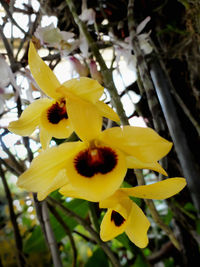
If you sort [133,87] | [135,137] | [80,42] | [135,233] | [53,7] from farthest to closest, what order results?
[133,87], [53,7], [80,42], [135,233], [135,137]

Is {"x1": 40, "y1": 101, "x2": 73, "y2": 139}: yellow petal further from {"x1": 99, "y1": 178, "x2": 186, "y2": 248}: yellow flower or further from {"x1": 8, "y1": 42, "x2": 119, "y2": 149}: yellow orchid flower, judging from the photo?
{"x1": 99, "y1": 178, "x2": 186, "y2": 248}: yellow flower

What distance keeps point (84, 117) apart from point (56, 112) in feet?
0.27

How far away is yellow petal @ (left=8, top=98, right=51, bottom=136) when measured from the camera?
15.5 inches

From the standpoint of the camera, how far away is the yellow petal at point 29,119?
15.5 inches

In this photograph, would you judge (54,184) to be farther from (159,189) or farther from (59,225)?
(59,225)

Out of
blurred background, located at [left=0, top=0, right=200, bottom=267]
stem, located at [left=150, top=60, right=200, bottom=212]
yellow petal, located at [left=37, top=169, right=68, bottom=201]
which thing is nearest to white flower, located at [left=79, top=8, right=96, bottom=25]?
blurred background, located at [left=0, top=0, right=200, bottom=267]

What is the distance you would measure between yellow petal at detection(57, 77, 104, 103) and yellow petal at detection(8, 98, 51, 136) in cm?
9

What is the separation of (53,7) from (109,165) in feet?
2.65

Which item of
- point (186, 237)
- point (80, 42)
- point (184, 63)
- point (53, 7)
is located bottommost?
point (186, 237)

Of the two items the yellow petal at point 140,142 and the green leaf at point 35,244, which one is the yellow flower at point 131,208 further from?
the green leaf at point 35,244

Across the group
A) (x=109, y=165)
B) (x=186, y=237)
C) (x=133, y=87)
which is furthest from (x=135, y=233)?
(x=133, y=87)

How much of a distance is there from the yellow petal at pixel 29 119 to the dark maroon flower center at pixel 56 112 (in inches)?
0.5

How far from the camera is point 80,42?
0.68 metres

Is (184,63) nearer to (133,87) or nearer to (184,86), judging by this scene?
(184,86)
